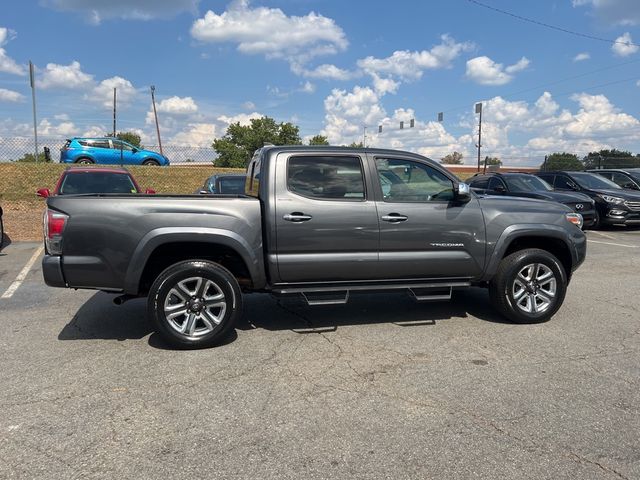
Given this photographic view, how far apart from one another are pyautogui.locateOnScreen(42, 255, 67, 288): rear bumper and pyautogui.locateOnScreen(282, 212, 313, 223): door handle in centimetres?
205

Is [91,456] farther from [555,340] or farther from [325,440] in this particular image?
[555,340]

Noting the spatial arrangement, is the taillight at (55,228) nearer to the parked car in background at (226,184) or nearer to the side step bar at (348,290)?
the side step bar at (348,290)

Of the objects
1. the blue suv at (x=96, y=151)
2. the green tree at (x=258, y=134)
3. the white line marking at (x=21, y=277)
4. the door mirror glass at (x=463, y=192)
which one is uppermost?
A: the green tree at (x=258, y=134)

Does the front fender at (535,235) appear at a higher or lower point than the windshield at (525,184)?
lower

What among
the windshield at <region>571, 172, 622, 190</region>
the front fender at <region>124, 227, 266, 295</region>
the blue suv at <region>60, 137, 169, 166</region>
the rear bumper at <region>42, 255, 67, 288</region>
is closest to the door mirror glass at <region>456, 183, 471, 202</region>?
the front fender at <region>124, 227, 266, 295</region>

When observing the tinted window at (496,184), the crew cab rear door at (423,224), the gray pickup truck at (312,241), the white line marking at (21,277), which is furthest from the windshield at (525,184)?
the white line marking at (21,277)

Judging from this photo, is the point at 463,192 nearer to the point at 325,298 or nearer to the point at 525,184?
the point at 325,298

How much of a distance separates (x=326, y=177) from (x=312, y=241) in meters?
0.71

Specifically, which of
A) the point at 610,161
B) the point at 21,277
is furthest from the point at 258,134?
the point at 21,277

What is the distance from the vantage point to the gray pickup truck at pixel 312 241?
4391mm

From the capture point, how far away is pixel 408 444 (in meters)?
2.99

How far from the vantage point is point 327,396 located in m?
3.63

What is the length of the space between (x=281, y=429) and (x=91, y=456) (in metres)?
1.13

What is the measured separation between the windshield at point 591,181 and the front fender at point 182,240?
13.7m
